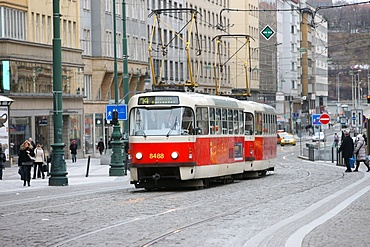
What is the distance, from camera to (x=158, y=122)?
30.2 metres

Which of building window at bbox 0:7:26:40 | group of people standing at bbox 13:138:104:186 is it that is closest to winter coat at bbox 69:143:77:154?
building window at bbox 0:7:26:40

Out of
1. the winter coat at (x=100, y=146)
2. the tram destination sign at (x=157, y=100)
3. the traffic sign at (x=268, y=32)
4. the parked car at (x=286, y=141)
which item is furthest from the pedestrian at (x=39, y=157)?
the parked car at (x=286, y=141)

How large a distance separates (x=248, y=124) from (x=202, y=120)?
320 inches

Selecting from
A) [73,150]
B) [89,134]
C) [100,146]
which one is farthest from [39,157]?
[89,134]

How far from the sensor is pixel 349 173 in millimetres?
44625

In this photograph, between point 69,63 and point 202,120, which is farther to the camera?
point 69,63

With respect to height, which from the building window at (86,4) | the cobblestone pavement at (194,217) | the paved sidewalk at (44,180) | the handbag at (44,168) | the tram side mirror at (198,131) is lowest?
the paved sidewalk at (44,180)

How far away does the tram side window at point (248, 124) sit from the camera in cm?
3941

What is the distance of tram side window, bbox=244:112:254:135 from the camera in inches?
1551

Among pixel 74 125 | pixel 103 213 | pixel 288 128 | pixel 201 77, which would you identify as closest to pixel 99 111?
pixel 74 125

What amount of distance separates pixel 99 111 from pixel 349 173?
38570mm

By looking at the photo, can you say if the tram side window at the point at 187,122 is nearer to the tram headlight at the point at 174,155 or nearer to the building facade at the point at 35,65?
the tram headlight at the point at 174,155

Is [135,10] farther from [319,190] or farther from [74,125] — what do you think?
[319,190]

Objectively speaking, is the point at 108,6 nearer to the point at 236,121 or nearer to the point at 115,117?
the point at 115,117
